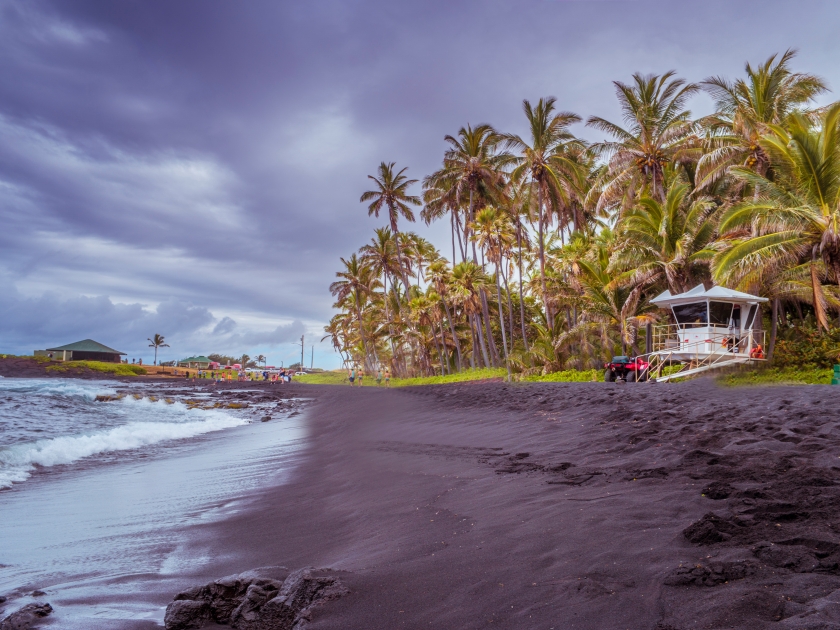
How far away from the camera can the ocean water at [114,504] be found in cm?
376

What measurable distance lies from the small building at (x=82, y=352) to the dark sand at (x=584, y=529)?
286 feet

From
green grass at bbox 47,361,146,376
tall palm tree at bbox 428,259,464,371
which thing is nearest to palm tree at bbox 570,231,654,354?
tall palm tree at bbox 428,259,464,371

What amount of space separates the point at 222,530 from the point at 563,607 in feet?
12.4

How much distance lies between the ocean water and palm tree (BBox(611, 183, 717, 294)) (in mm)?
16311

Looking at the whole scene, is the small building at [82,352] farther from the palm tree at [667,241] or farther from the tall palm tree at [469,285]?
the palm tree at [667,241]

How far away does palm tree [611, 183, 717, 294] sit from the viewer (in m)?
22.8

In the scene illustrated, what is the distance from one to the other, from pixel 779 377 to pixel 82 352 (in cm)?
8937

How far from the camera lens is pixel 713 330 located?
68.0ft

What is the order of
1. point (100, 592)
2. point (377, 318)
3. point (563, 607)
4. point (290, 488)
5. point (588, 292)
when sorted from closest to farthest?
point (563, 607) < point (100, 592) < point (290, 488) < point (588, 292) < point (377, 318)

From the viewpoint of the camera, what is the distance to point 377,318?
62531 mm

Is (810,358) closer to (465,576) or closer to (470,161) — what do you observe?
(465,576)

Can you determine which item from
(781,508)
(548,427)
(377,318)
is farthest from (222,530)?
(377,318)

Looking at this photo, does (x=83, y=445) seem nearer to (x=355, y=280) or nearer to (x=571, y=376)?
(x=571, y=376)

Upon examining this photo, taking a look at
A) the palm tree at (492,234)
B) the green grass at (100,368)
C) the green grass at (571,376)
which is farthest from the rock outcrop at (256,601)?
the green grass at (100,368)
